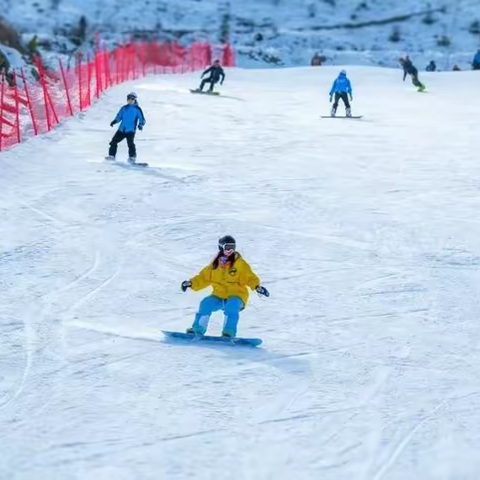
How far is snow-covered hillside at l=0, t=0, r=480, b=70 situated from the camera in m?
45.0

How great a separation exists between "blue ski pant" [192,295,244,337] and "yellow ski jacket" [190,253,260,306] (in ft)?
0.15

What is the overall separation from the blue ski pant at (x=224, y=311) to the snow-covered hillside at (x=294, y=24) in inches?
1446

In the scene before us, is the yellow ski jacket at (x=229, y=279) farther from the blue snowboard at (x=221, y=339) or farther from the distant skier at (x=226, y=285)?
the blue snowboard at (x=221, y=339)

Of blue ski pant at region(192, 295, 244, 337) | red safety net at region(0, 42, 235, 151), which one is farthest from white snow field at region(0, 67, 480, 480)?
red safety net at region(0, 42, 235, 151)

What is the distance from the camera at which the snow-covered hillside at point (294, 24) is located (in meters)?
45.0

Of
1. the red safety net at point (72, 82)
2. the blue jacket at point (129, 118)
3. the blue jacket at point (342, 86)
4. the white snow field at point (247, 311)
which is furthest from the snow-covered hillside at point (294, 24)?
the blue jacket at point (129, 118)

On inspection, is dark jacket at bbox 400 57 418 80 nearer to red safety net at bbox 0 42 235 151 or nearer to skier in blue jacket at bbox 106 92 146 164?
red safety net at bbox 0 42 235 151

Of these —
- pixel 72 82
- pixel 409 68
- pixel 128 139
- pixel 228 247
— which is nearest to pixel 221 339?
pixel 228 247

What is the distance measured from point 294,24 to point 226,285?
42.5 metres

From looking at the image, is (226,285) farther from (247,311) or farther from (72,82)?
(72,82)

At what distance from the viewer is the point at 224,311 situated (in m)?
7.67

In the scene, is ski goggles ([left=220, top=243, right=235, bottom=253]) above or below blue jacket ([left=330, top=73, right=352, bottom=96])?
above

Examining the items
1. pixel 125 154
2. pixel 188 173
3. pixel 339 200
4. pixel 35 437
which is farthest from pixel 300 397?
pixel 125 154

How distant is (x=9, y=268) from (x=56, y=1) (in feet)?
136
